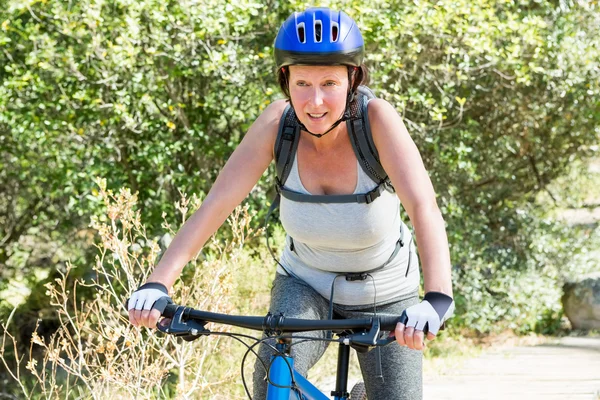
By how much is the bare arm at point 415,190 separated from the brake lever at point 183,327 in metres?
0.58

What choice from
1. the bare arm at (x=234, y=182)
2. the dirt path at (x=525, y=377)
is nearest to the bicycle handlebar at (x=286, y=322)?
the bare arm at (x=234, y=182)

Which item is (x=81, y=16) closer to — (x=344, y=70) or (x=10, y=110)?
(x=10, y=110)

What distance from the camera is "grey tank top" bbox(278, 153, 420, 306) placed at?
273 centimetres

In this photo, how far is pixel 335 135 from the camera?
2803 mm

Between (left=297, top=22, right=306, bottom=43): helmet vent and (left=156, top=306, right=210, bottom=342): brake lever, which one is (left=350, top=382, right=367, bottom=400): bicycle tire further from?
(left=297, top=22, right=306, bottom=43): helmet vent

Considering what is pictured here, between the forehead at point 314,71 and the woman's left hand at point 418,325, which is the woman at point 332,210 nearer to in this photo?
the forehead at point 314,71

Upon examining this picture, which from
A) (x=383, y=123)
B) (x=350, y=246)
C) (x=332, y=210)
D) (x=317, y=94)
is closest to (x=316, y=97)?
(x=317, y=94)

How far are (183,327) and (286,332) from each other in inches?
10.6

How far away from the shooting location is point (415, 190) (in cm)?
253

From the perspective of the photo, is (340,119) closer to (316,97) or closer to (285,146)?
(316,97)

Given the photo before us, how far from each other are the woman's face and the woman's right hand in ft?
2.18

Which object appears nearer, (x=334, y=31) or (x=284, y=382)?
(x=284, y=382)

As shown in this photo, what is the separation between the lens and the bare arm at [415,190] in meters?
2.36

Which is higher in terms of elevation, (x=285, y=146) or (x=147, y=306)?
(x=285, y=146)
